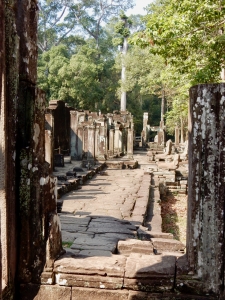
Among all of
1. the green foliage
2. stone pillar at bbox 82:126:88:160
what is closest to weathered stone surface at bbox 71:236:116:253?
stone pillar at bbox 82:126:88:160

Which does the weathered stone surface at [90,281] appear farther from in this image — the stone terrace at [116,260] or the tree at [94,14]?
the tree at [94,14]

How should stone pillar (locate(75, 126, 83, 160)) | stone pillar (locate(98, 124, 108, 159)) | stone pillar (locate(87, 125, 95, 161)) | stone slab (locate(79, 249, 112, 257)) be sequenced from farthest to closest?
stone pillar (locate(98, 124, 108, 159)), stone pillar (locate(75, 126, 83, 160)), stone pillar (locate(87, 125, 95, 161)), stone slab (locate(79, 249, 112, 257))

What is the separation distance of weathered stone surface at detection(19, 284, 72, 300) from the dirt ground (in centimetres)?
378

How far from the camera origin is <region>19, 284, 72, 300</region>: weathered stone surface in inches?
133

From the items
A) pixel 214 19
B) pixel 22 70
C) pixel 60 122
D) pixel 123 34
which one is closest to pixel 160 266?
pixel 22 70

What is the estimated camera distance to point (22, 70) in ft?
11.4

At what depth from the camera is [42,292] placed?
3.40m

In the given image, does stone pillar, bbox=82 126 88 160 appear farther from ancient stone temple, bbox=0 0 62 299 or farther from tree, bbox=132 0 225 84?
ancient stone temple, bbox=0 0 62 299

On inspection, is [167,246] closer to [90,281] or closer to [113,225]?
[113,225]

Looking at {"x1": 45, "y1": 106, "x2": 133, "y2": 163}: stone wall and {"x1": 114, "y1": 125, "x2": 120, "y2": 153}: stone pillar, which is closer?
{"x1": 45, "y1": 106, "x2": 133, "y2": 163}: stone wall

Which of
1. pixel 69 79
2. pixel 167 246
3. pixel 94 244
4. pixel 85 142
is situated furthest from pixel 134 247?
pixel 69 79

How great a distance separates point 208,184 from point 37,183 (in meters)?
1.63

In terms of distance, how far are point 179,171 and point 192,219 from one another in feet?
35.1

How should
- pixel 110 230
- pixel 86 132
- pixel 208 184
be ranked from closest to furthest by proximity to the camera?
pixel 208 184, pixel 110 230, pixel 86 132
